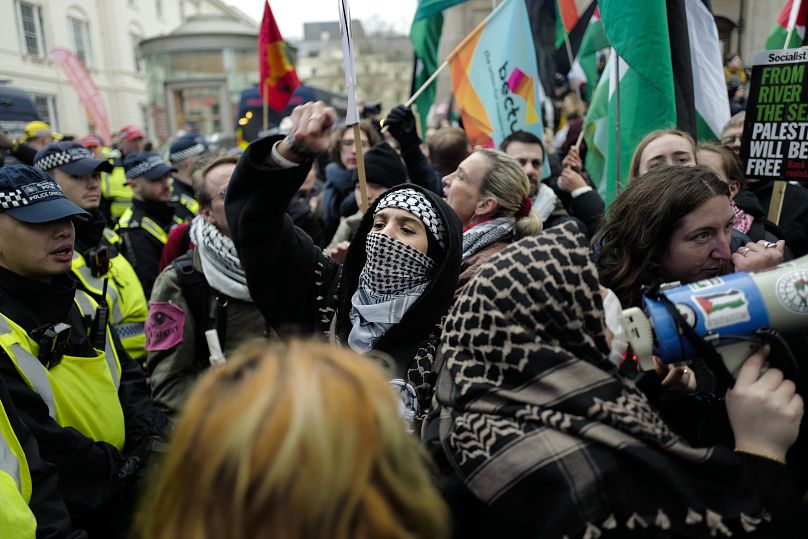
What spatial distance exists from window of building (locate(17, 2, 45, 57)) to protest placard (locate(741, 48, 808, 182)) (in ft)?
110

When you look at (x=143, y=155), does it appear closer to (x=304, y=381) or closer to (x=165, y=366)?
(x=165, y=366)

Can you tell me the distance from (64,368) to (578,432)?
6.42ft

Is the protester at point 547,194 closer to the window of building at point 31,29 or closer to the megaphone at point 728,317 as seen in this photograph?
the megaphone at point 728,317

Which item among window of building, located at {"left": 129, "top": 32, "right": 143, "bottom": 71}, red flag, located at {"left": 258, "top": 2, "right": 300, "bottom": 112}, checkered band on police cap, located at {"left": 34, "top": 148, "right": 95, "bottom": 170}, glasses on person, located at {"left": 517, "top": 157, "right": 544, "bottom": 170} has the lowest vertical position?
glasses on person, located at {"left": 517, "top": 157, "right": 544, "bottom": 170}

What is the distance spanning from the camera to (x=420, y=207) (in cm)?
231

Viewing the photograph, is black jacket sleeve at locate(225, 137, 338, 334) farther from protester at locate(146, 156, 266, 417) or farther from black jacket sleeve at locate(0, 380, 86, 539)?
black jacket sleeve at locate(0, 380, 86, 539)

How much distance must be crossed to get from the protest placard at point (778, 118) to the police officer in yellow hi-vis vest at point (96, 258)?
3.08 meters

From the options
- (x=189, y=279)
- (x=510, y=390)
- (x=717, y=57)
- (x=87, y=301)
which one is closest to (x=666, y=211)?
(x=510, y=390)

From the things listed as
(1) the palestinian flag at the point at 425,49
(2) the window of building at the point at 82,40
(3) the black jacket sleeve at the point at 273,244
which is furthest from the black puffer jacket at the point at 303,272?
(2) the window of building at the point at 82,40

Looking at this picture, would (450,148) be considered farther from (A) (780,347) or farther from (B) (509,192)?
(A) (780,347)

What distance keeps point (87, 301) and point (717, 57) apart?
13.0 ft

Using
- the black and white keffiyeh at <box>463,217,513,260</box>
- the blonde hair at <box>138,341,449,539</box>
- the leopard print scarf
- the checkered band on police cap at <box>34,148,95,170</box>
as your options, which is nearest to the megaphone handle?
the leopard print scarf

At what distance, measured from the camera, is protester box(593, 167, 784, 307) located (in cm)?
191

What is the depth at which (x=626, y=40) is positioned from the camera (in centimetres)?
365
